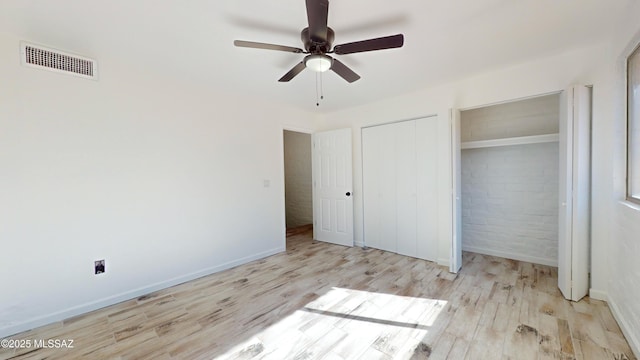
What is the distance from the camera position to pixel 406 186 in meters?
3.81

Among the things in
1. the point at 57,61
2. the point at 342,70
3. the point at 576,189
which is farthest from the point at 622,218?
the point at 57,61

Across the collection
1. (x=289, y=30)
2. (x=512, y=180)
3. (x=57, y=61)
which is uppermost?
(x=289, y=30)

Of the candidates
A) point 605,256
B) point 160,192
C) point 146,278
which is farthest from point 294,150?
point 605,256

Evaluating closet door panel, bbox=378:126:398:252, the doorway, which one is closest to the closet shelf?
closet door panel, bbox=378:126:398:252

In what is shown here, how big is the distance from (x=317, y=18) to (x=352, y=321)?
2335mm

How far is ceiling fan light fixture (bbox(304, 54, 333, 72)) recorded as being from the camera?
1959 mm

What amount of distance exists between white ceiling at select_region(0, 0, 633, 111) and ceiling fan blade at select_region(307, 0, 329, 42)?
23 centimetres

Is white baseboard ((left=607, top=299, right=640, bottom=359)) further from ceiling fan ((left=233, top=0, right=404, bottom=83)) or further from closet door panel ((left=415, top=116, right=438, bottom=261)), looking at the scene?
ceiling fan ((left=233, top=0, right=404, bottom=83))

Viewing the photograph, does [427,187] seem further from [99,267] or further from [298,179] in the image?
[99,267]

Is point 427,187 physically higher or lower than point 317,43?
lower

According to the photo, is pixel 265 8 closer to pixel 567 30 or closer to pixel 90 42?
pixel 90 42

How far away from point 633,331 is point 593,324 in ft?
1.06

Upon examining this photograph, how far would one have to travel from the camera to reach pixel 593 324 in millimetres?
2041

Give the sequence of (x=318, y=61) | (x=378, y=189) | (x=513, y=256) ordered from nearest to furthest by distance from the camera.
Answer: (x=318, y=61) → (x=513, y=256) → (x=378, y=189)
